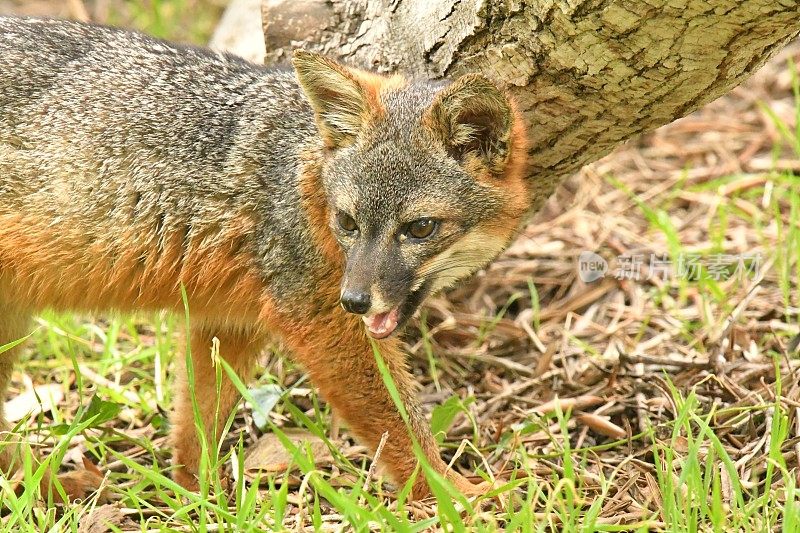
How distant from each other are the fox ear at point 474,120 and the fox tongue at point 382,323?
29.7 inches

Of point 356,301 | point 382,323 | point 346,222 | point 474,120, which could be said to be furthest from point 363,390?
point 474,120

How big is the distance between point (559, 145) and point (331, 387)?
1.68 metres

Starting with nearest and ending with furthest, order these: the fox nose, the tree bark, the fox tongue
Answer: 1. the tree bark
2. the fox nose
3. the fox tongue

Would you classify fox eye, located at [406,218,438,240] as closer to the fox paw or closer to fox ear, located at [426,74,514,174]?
fox ear, located at [426,74,514,174]

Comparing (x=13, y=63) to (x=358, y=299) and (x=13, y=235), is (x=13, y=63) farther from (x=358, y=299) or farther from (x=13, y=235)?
(x=358, y=299)

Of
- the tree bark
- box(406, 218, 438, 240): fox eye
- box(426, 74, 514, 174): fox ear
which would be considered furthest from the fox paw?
the tree bark

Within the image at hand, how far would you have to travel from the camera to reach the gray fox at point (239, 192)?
446 cm

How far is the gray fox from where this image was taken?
14.6 ft

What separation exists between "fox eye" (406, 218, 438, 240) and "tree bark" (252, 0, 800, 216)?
92cm

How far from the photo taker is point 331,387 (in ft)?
15.6

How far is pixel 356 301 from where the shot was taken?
4164 millimetres

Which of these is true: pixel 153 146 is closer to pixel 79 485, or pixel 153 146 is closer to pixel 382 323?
pixel 382 323

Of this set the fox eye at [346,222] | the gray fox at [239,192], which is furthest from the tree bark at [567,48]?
the fox eye at [346,222]

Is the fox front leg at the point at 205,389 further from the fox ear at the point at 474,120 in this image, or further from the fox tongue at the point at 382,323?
the fox ear at the point at 474,120
